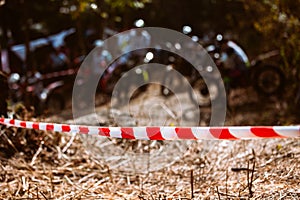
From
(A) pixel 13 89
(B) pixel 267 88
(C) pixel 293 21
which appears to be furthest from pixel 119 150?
(A) pixel 13 89

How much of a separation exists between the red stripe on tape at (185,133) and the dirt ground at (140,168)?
1.46 ft

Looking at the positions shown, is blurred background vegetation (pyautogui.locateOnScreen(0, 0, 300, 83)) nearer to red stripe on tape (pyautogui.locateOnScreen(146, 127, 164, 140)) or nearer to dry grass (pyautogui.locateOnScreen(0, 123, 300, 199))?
dry grass (pyautogui.locateOnScreen(0, 123, 300, 199))

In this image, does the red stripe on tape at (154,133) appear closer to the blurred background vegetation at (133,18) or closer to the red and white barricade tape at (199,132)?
the red and white barricade tape at (199,132)

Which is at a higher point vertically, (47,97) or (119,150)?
(47,97)

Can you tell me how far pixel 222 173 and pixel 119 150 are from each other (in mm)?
1446

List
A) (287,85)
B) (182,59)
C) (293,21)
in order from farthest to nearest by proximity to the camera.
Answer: (182,59)
(287,85)
(293,21)

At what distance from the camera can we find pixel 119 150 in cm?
496

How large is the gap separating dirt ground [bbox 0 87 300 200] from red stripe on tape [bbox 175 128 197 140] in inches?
17.5

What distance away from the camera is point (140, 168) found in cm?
441

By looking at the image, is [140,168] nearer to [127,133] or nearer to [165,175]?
[165,175]

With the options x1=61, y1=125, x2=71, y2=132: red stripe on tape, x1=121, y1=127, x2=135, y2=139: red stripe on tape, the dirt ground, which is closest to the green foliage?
the dirt ground

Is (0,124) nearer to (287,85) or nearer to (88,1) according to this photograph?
(88,1)

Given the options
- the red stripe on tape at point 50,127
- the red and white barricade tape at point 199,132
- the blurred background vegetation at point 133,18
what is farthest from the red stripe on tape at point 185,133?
the blurred background vegetation at point 133,18

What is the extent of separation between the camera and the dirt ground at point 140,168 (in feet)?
11.2
